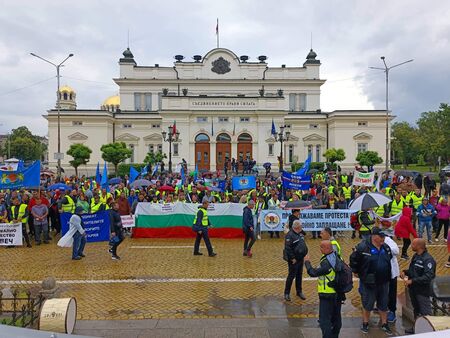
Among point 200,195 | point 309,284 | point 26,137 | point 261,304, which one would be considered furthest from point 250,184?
point 26,137

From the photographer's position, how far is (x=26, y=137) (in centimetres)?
11131

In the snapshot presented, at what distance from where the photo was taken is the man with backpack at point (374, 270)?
749cm

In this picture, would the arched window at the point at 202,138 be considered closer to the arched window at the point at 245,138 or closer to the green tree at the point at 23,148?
the arched window at the point at 245,138

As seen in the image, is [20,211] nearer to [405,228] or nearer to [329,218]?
[329,218]

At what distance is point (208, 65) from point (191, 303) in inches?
2478

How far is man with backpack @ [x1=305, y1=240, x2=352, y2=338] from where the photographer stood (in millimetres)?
6816

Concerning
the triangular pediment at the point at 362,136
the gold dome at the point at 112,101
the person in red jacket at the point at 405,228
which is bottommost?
the person in red jacket at the point at 405,228

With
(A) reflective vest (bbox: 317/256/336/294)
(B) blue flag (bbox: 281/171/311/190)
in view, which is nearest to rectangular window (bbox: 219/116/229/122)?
(B) blue flag (bbox: 281/171/311/190)

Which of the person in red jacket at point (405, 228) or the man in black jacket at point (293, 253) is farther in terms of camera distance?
the person in red jacket at point (405, 228)

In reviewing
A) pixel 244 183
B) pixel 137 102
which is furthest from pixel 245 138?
pixel 244 183

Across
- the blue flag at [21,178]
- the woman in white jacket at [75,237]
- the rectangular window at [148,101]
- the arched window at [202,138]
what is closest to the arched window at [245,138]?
the arched window at [202,138]

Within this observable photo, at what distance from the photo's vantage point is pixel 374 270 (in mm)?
7516

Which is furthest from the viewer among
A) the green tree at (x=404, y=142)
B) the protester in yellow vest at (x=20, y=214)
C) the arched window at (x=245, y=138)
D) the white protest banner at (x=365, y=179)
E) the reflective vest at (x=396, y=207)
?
the green tree at (x=404, y=142)

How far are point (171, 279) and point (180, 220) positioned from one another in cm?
630
